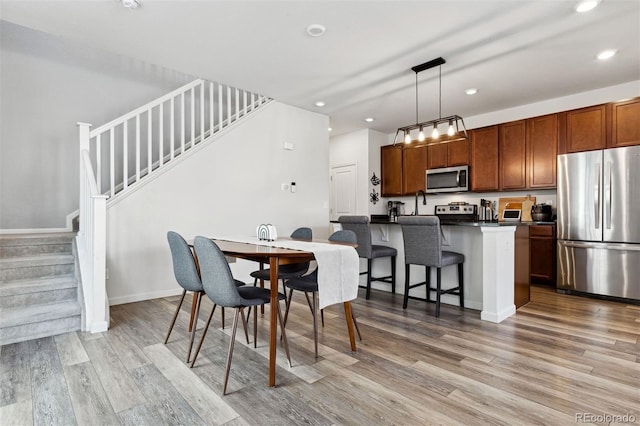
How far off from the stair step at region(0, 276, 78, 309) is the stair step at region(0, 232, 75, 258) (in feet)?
1.25

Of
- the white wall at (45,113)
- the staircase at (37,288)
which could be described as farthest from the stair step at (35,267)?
the white wall at (45,113)

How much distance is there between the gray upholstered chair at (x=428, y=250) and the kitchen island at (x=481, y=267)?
11 cm

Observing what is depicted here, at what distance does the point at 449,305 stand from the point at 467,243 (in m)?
0.71

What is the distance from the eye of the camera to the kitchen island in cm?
302

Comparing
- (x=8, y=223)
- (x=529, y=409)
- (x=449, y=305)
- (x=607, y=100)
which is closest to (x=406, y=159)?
(x=607, y=100)

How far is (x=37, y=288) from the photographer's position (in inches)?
112

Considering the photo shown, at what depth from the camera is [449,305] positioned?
355cm

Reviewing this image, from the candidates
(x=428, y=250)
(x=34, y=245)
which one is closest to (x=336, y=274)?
(x=428, y=250)

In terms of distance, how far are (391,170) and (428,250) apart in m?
3.61

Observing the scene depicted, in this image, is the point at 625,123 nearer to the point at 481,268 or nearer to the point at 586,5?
the point at 586,5

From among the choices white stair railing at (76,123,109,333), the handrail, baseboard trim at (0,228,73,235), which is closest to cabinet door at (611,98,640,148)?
the handrail

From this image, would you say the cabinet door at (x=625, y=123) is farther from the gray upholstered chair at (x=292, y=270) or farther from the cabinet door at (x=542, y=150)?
the gray upholstered chair at (x=292, y=270)

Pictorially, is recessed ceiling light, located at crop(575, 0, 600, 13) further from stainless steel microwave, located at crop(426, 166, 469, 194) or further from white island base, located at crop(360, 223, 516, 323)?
stainless steel microwave, located at crop(426, 166, 469, 194)

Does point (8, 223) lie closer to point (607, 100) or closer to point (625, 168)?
point (625, 168)
